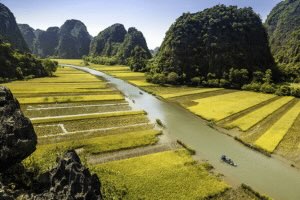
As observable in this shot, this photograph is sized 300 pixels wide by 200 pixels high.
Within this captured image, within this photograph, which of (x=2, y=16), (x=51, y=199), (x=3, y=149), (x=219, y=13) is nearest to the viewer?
(x=51, y=199)

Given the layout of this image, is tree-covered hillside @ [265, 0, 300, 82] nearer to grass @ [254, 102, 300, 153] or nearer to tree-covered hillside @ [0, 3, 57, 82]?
grass @ [254, 102, 300, 153]

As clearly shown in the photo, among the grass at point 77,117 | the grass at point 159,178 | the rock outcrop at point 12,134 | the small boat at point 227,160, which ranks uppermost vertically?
the rock outcrop at point 12,134

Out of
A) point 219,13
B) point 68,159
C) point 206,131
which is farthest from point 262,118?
point 219,13

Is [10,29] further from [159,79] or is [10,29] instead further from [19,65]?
[159,79]

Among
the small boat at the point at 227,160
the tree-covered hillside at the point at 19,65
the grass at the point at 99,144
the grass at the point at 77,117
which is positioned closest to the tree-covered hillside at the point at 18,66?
the tree-covered hillside at the point at 19,65

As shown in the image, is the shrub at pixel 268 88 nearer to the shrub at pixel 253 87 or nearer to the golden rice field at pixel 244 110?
the shrub at pixel 253 87

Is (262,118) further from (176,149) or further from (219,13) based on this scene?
(219,13)
